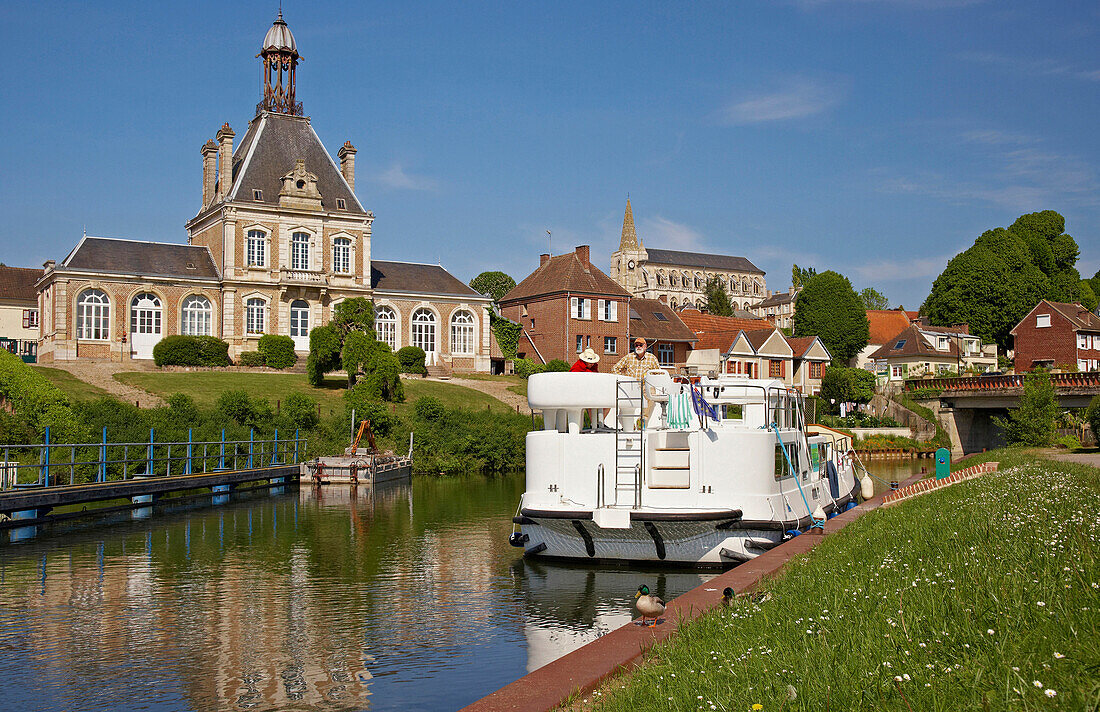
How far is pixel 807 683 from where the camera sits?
20.1 feet

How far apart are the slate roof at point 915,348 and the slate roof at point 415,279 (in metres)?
38.2

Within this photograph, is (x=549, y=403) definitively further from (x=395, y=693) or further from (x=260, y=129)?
(x=260, y=129)

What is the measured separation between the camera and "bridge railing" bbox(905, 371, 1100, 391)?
50688mm

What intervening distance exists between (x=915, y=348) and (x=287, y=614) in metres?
76.4

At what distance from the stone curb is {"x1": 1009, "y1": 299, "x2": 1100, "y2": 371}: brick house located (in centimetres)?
6809

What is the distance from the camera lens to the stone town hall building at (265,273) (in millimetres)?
57438

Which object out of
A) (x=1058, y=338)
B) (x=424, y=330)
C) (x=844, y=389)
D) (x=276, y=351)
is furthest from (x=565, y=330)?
(x=1058, y=338)

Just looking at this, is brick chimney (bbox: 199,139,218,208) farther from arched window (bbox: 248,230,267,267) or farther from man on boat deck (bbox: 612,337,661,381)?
man on boat deck (bbox: 612,337,661,381)

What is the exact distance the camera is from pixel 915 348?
3238 inches

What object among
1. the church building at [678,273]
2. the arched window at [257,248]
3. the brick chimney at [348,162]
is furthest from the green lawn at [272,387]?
the church building at [678,273]

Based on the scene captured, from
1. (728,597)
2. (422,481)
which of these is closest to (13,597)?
(728,597)

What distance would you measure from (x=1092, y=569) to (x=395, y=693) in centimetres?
706

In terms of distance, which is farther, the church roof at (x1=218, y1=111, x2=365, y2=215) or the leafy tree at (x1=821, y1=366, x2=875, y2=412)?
the leafy tree at (x1=821, y1=366, x2=875, y2=412)

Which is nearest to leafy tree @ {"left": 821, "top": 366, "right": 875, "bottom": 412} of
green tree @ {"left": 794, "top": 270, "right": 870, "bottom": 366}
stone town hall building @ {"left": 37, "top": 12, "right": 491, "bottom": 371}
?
green tree @ {"left": 794, "top": 270, "right": 870, "bottom": 366}
